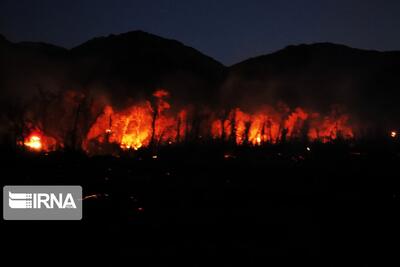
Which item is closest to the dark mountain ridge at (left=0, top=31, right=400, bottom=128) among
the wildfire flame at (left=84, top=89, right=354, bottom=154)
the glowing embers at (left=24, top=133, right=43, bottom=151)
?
the wildfire flame at (left=84, top=89, right=354, bottom=154)

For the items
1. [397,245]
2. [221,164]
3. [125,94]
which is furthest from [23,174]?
[125,94]

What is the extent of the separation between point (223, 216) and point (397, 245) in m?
5.26

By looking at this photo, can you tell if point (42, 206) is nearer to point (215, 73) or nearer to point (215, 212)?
point (215, 212)

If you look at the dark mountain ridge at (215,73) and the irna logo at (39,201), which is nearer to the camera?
the irna logo at (39,201)


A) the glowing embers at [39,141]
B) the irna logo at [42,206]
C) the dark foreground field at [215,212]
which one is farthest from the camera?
the glowing embers at [39,141]

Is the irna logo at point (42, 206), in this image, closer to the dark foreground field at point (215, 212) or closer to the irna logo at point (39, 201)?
the irna logo at point (39, 201)

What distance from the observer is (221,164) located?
24.0 metres

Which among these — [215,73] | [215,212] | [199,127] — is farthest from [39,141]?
[215,73]

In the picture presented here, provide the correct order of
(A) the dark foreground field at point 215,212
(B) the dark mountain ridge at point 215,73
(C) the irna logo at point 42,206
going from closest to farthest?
(A) the dark foreground field at point 215,212 < (C) the irna logo at point 42,206 < (B) the dark mountain ridge at point 215,73

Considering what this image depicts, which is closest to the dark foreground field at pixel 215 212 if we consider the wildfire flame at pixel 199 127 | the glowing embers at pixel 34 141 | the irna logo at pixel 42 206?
the irna logo at pixel 42 206

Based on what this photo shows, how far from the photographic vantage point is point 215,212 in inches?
565

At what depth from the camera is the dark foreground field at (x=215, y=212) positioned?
1082cm

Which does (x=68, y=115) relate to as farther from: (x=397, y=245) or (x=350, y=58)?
(x=350, y=58)

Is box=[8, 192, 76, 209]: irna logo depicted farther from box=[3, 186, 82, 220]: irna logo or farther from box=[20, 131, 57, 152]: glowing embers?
box=[20, 131, 57, 152]: glowing embers
